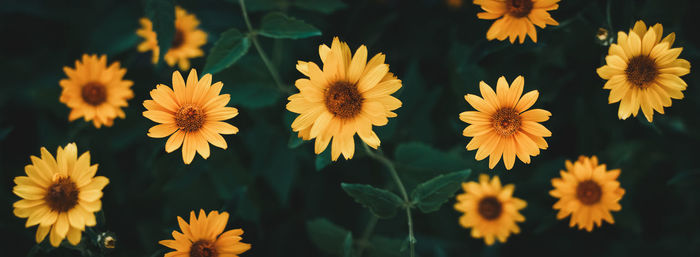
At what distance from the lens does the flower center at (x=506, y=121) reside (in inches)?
72.2

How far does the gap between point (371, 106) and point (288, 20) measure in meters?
0.59

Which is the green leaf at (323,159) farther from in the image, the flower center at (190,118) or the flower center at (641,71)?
the flower center at (641,71)

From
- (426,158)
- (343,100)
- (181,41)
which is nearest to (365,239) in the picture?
(426,158)

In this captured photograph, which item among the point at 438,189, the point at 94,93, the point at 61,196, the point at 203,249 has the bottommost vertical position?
the point at 203,249

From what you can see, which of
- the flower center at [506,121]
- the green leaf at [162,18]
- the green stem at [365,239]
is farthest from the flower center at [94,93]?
the flower center at [506,121]

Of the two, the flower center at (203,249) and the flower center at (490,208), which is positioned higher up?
the flower center at (490,208)

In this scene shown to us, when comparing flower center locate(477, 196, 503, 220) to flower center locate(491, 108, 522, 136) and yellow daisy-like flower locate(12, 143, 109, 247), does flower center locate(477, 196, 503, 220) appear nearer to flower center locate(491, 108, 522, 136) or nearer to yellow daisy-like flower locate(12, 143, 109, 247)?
flower center locate(491, 108, 522, 136)

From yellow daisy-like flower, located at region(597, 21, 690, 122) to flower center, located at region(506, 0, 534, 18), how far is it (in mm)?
368

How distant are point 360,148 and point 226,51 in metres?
0.76

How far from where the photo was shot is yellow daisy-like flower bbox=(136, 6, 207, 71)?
2.70 meters

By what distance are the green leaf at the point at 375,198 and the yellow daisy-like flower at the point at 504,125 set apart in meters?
0.42

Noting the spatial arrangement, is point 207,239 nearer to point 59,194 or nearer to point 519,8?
point 59,194

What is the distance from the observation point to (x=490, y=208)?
2475 mm

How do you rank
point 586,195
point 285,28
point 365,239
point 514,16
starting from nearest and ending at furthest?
1. point 514,16
2. point 285,28
3. point 586,195
4. point 365,239
